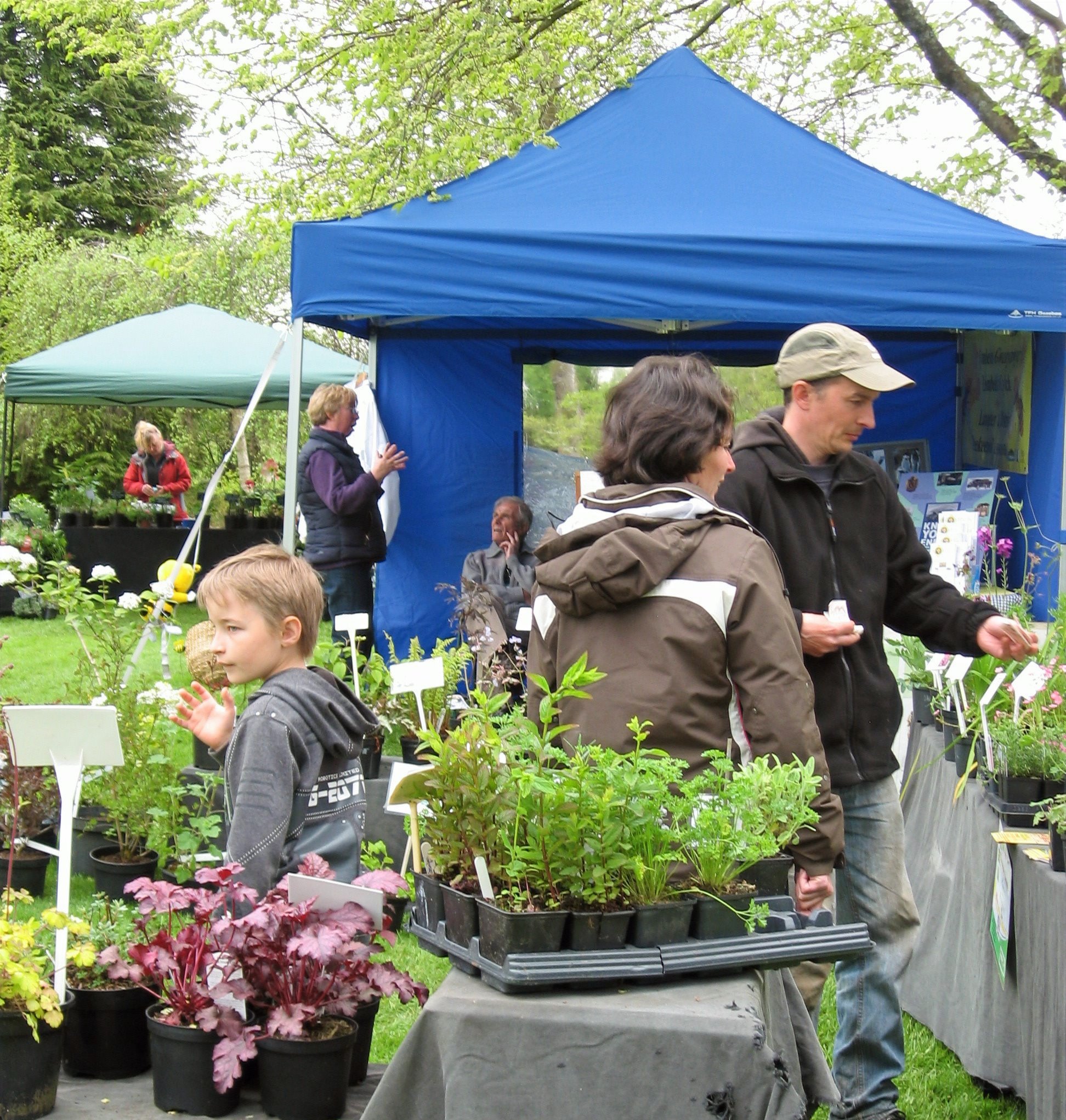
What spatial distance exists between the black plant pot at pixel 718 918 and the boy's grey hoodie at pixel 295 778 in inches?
37.5

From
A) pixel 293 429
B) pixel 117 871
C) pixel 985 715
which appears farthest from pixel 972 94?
pixel 117 871

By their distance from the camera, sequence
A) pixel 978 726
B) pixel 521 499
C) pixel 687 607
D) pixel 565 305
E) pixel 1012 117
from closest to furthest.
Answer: pixel 687 607 → pixel 978 726 → pixel 565 305 → pixel 521 499 → pixel 1012 117

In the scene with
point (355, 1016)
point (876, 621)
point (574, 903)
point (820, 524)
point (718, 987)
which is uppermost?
point (820, 524)

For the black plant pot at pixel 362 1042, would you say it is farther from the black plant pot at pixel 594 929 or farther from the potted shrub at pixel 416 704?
the potted shrub at pixel 416 704

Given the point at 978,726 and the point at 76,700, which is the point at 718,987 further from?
the point at 76,700

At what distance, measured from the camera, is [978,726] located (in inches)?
132

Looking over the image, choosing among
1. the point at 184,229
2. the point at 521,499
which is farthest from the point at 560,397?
the point at 184,229

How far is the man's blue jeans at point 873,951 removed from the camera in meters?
2.83

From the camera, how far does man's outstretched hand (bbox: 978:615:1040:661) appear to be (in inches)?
112

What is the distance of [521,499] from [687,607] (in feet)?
16.3

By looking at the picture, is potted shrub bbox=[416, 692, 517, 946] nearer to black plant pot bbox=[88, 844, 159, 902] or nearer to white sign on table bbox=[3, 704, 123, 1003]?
white sign on table bbox=[3, 704, 123, 1003]

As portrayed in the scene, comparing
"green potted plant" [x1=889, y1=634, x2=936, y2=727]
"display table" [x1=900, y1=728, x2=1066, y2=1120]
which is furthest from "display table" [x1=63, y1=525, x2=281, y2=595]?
"display table" [x1=900, y1=728, x2=1066, y2=1120]

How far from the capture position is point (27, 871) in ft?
14.9

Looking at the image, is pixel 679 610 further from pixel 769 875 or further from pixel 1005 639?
pixel 1005 639
